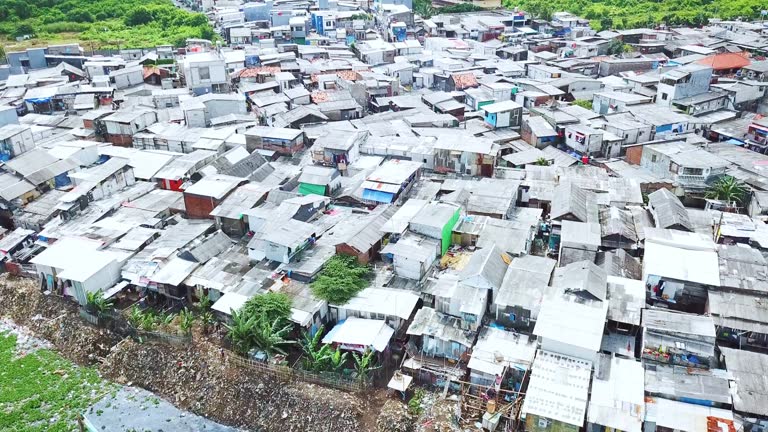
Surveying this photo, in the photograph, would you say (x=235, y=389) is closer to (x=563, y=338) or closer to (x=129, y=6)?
(x=563, y=338)

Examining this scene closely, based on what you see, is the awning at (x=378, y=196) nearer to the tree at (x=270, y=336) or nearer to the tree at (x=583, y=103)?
the tree at (x=270, y=336)

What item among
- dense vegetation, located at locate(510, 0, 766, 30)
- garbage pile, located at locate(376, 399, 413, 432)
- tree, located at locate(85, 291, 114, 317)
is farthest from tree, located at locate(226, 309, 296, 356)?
dense vegetation, located at locate(510, 0, 766, 30)

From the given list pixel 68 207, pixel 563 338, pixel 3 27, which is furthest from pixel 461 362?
pixel 3 27

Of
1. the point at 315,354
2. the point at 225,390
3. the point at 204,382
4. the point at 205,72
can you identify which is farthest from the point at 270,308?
the point at 205,72

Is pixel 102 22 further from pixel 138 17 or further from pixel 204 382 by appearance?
pixel 204 382

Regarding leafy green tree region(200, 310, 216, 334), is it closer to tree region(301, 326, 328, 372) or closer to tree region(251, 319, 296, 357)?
tree region(251, 319, 296, 357)

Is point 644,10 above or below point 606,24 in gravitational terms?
above
